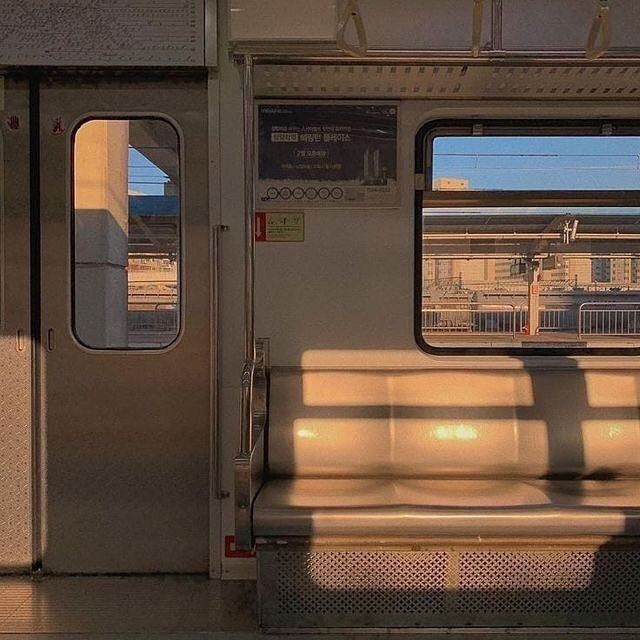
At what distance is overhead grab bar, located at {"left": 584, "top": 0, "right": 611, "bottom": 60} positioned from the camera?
2160 millimetres

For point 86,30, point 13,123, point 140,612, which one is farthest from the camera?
point 13,123

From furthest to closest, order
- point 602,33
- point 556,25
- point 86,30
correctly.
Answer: point 86,30 → point 556,25 → point 602,33

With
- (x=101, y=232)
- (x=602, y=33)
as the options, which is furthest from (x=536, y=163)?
(x=101, y=232)

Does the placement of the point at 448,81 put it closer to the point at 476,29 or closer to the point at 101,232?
the point at 476,29

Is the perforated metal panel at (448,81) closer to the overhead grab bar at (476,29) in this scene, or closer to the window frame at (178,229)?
the overhead grab bar at (476,29)

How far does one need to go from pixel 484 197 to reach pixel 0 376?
2.40 m

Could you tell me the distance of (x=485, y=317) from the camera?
3.18 meters

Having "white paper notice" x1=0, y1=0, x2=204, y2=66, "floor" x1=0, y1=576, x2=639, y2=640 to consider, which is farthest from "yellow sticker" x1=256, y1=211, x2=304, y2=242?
"floor" x1=0, y1=576, x2=639, y2=640

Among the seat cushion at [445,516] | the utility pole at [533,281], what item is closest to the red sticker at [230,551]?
the seat cushion at [445,516]

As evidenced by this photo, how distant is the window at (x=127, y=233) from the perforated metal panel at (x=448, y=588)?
4.09 ft

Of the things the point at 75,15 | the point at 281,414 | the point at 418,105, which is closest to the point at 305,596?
the point at 281,414

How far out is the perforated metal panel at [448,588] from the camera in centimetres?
260

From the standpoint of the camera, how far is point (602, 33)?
7.47 ft

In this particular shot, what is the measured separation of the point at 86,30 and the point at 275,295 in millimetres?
1410
